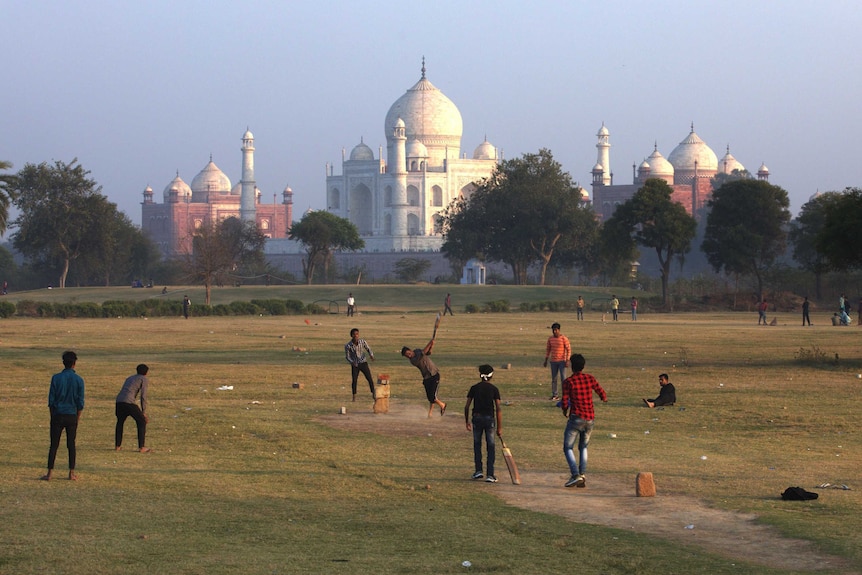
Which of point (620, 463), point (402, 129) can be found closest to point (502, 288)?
point (402, 129)

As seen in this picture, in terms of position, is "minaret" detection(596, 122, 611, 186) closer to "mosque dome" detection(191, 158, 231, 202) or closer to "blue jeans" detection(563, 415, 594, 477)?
"mosque dome" detection(191, 158, 231, 202)

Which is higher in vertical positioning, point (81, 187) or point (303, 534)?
point (81, 187)

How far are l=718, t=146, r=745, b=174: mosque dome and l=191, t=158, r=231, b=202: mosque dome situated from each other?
5923 cm

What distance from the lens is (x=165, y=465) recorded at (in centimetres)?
1557

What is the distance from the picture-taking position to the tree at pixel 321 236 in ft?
317

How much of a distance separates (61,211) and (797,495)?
3118 inches

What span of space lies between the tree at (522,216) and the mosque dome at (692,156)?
4975 cm

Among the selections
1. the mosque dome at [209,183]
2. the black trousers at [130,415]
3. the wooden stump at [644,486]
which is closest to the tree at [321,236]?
the mosque dome at [209,183]

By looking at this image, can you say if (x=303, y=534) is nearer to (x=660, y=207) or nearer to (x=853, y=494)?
(x=853, y=494)

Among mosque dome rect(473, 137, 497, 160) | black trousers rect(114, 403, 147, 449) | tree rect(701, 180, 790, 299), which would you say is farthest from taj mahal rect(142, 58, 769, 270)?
black trousers rect(114, 403, 147, 449)

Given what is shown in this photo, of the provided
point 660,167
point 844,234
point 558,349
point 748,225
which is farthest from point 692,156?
point 558,349

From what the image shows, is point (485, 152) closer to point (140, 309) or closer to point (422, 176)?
point (422, 176)

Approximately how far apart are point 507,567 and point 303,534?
2079 millimetres

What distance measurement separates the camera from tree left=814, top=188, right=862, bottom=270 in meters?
31.7
